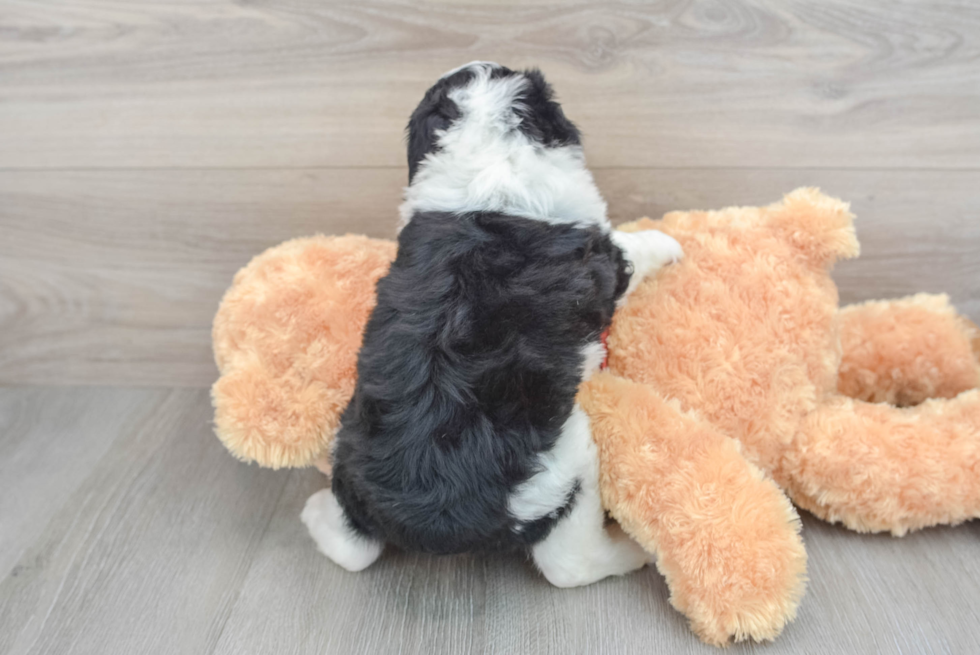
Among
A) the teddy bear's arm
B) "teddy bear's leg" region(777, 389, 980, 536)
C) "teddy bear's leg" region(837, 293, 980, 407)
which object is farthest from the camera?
"teddy bear's leg" region(837, 293, 980, 407)

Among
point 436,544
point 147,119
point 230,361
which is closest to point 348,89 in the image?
point 147,119

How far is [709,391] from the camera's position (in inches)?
33.8

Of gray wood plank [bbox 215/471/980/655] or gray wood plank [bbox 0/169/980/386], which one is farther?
gray wood plank [bbox 0/169/980/386]

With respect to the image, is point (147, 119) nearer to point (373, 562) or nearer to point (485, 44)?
point (485, 44)

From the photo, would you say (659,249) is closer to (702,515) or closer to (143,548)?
(702,515)

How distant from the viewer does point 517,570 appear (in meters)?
0.90

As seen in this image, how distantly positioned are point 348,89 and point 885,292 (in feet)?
3.24

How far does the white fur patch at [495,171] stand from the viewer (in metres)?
0.77

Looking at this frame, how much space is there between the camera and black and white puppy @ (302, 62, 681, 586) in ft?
2.36

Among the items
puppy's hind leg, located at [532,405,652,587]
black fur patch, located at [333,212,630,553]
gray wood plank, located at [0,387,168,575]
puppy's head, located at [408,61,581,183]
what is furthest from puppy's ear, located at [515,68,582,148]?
gray wood plank, located at [0,387,168,575]

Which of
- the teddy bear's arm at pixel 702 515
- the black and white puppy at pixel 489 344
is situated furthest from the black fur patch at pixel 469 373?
the teddy bear's arm at pixel 702 515

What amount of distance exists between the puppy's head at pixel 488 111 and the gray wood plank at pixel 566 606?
1.75 ft

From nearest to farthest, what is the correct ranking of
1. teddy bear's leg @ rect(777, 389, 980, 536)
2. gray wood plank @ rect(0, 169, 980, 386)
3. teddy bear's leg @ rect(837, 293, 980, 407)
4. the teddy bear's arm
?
the teddy bear's arm < teddy bear's leg @ rect(777, 389, 980, 536) < teddy bear's leg @ rect(837, 293, 980, 407) < gray wood plank @ rect(0, 169, 980, 386)

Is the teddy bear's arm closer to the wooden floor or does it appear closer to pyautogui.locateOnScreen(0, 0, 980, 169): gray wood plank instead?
the wooden floor
